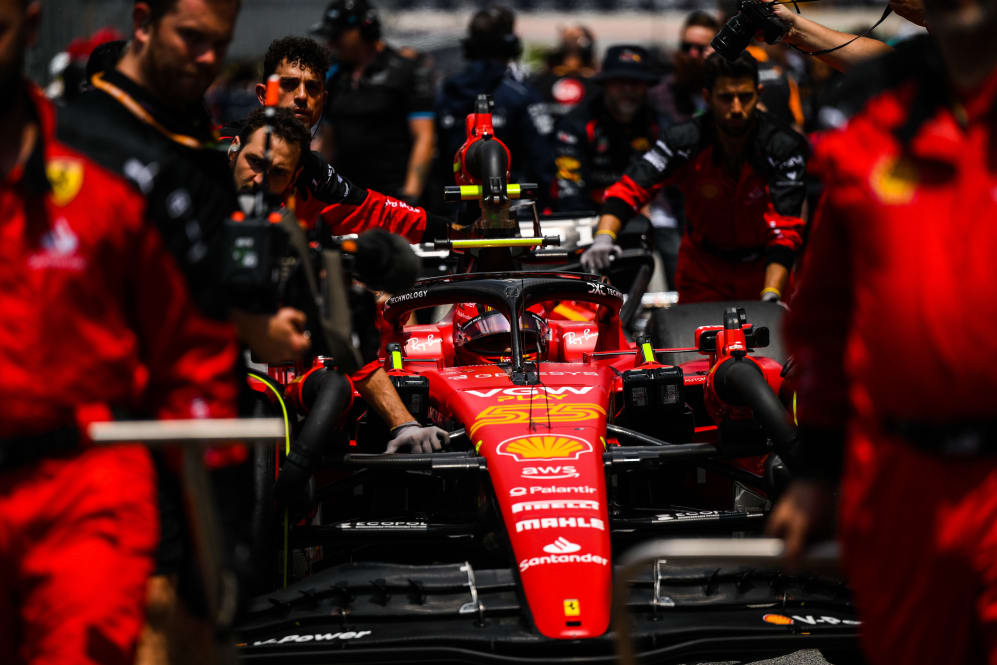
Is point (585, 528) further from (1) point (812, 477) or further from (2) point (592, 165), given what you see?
(2) point (592, 165)

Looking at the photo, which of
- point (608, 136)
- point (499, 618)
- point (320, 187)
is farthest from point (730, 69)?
point (499, 618)

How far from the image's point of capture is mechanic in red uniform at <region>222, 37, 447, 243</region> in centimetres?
626

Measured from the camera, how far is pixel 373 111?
1164cm

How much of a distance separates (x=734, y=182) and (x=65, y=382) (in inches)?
238

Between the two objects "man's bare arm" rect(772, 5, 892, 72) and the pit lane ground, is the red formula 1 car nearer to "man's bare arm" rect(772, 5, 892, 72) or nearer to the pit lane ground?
the pit lane ground

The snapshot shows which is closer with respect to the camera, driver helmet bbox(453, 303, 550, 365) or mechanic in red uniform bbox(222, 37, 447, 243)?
mechanic in red uniform bbox(222, 37, 447, 243)

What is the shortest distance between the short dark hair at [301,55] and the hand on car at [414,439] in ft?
6.24

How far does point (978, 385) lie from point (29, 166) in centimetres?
180

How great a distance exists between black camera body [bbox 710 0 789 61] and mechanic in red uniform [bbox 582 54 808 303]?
147 centimetres

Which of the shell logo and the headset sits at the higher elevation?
the shell logo

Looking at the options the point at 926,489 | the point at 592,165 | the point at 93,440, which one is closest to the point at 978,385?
the point at 926,489

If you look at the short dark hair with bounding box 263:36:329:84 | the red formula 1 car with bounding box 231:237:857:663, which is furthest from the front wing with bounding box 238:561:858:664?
the short dark hair with bounding box 263:36:329:84

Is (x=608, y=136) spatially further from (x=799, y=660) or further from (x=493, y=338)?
(x=799, y=660)

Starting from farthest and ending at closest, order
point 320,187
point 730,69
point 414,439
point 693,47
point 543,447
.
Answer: point 693,47
point 730,69
point 320,187
point 414,439
point 543,447
